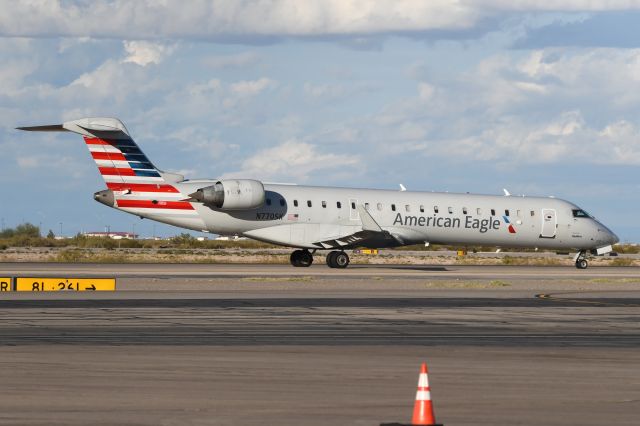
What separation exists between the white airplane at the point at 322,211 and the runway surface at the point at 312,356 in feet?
40.2

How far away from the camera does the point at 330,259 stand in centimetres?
4744

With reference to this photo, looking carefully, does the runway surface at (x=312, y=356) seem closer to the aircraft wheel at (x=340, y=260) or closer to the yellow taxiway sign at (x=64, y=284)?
the yellow taxiway sign at (x=64, y=284)

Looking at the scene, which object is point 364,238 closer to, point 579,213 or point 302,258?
point 302,258

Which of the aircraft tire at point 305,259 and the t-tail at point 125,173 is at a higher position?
the t-tail at point 125,173

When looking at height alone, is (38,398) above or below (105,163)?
below

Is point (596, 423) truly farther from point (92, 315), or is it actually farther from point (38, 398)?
point (92, 315)

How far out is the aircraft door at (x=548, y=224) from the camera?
166 feet

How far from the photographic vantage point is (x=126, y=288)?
33.5 meters

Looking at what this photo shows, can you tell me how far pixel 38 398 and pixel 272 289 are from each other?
71.1ft

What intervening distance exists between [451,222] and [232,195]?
991 centimetres

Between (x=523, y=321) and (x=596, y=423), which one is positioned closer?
(x=596, y=423)

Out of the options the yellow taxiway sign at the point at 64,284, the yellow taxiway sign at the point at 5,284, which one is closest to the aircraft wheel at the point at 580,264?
the yellow taxiway sign at the point at 64,284

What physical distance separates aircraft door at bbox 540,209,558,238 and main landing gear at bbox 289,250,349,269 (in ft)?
30.7

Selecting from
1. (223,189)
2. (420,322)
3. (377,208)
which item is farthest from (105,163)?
(420,322)
